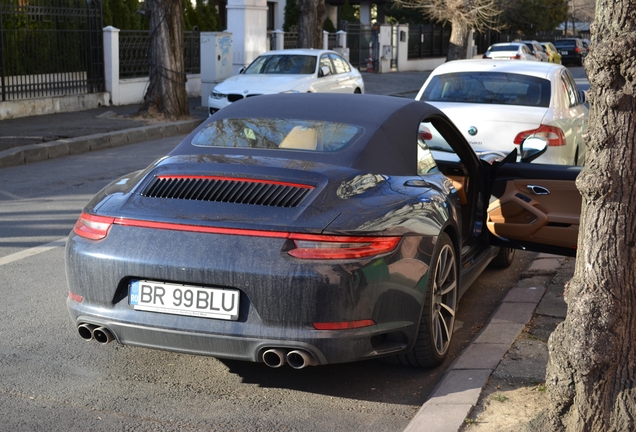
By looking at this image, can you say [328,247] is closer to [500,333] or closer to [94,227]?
[94,227]

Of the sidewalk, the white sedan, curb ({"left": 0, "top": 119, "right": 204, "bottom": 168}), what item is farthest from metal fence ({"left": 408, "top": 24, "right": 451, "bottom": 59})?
curb ({"left": 0, "top": 119, "right": 204, "bottom": 168})

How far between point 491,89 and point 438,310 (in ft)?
17.2

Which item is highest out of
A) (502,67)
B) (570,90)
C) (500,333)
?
(502,67)

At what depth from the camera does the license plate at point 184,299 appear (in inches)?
151

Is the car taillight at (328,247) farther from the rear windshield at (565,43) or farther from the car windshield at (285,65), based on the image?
the rear windshield at (565,43)

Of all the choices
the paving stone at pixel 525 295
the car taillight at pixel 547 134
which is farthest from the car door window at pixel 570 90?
the paving stone at pixel 525 295

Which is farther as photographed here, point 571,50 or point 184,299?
point 571,50

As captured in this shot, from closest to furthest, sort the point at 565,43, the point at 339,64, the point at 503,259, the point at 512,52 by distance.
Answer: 1. the point at 503,259
2. the point at 339,64
3. the point at 512,52
4. the point at 565,43

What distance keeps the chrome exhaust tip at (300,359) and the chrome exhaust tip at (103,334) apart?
2.94 feet

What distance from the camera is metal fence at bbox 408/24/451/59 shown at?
44.7 metres

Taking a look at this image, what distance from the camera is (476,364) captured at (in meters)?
4.42

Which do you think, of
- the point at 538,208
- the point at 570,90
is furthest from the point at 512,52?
the point at 538,208

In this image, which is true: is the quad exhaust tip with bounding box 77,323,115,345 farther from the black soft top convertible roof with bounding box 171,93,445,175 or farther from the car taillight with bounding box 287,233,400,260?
the black soft top convertible roof with bounding box 171,93,445,175

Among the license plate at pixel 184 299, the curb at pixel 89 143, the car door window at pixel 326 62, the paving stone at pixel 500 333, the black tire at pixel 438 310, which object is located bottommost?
the curb at pixel 89 143
